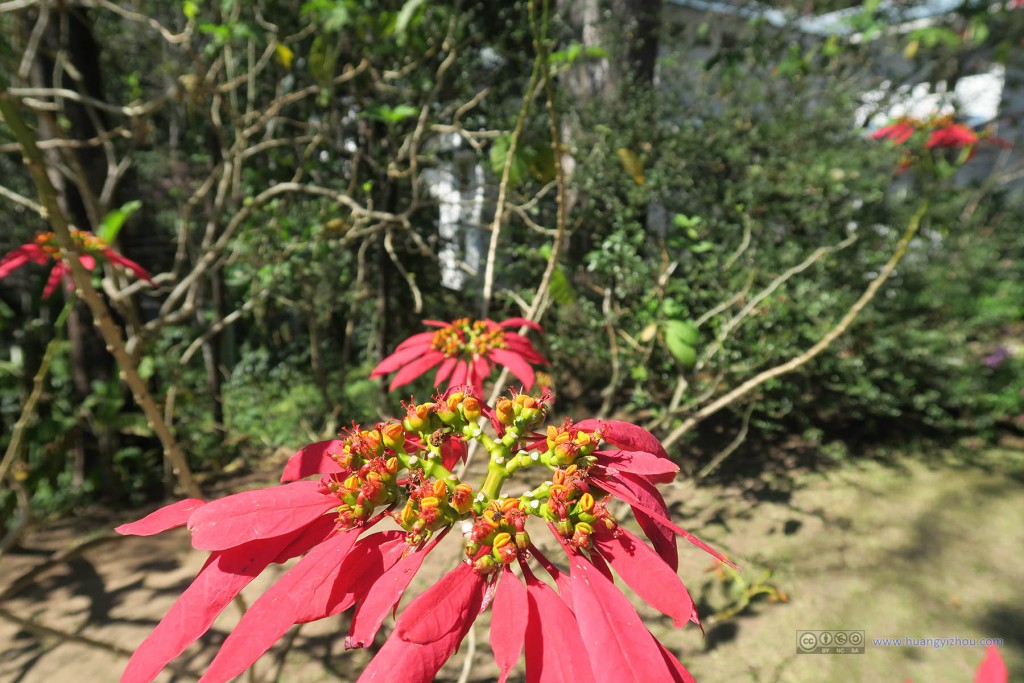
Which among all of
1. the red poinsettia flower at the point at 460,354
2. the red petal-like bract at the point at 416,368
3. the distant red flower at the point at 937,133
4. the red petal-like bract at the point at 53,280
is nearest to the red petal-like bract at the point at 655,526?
the red poinsettia flower at the point at 460,354

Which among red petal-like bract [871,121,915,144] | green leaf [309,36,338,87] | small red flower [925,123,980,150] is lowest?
small red flower [925,123,980,150]

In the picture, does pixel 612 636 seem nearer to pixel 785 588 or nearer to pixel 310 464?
pixel 310 464

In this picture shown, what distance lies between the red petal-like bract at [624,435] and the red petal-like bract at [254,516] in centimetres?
25

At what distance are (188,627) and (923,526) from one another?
309 cm

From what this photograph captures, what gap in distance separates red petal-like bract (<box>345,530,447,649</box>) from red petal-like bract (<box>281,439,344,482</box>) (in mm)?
122

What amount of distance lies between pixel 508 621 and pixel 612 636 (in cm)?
8

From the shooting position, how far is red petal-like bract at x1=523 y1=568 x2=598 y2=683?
0.39 metres

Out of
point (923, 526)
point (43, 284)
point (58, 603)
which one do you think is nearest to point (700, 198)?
point (923, 526)

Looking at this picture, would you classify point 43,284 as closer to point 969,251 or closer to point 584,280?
point 584,280

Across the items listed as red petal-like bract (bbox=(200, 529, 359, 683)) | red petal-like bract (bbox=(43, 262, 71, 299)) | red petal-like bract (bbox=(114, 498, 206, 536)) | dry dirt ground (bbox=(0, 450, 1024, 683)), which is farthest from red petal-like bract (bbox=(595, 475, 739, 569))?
red petal-like bract (bbox=(43, 262, 71, 299))

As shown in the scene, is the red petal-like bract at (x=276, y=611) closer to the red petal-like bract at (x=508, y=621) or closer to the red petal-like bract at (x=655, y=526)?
the red petal-like bract at (x=508, y=621)

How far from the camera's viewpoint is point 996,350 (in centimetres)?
322

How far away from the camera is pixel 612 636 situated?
0.39 m

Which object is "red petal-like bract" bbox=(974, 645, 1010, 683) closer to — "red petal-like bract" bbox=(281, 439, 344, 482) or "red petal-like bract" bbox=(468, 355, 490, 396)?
"red petal-like bract" bbox=(281, 439, 344, 482)
